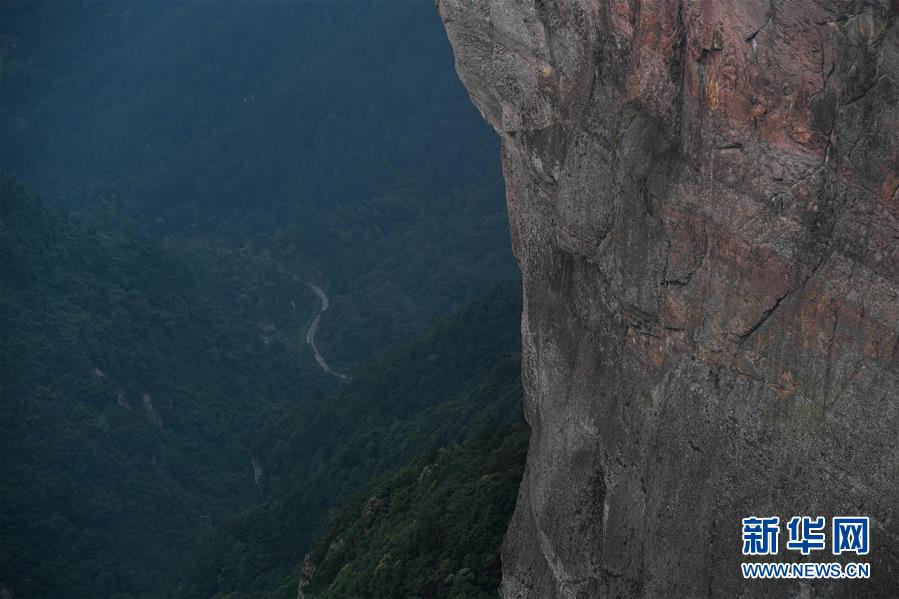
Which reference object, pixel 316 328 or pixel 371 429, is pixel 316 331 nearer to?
pixel 316 328

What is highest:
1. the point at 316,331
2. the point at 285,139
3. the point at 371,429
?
the point at 285,139

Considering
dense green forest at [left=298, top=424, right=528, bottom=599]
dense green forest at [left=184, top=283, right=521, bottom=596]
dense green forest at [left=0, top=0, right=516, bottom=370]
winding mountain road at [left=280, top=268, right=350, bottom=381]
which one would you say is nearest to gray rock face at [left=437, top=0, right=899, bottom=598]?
dense green forest at [left=298, top=424, right=528, bottom=599]

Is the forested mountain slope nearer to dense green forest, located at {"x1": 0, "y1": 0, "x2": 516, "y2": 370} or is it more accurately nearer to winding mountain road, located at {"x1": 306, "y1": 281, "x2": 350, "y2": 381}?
winding mountain road, located at {"x1": 306, "y1": 281, "x2": 350, "y2": 381}

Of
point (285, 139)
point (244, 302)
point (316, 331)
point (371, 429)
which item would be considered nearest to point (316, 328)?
point (316, 331)

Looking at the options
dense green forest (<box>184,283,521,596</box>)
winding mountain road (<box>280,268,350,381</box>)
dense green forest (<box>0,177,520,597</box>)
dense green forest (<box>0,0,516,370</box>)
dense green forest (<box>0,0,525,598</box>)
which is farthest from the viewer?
dense green forest (<box>0,0,516,370</box>)

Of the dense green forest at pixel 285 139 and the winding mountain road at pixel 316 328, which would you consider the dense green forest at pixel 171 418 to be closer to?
the winding mountain road at pixel 316 328

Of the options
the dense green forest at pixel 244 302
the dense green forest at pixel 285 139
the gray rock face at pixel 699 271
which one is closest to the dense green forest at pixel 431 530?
the dense green forest at pixel 244 302
